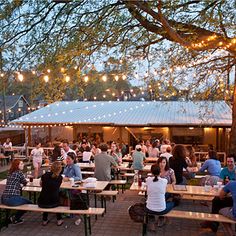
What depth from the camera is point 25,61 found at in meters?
7.69

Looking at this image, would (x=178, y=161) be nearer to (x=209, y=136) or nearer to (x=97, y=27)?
(x=97, y=27)

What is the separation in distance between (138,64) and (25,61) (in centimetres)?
453

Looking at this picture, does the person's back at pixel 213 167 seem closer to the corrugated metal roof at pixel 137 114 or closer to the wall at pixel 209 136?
the corrugated metal roof at pixel 137 114

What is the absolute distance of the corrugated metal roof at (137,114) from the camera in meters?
15.1

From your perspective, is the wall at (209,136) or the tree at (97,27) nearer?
the tree at (97,27)

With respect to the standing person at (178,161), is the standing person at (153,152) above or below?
below

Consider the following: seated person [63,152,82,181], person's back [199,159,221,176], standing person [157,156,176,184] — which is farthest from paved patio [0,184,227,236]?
person's back [199,159,221,176]

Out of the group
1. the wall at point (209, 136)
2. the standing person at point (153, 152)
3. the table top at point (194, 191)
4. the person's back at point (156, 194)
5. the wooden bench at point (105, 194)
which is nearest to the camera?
the person's back at point (156, 194)

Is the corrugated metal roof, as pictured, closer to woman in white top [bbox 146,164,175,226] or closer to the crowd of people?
the crowd of people

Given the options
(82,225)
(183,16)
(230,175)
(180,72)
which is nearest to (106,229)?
(82,225)

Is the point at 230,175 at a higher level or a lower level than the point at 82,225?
higher

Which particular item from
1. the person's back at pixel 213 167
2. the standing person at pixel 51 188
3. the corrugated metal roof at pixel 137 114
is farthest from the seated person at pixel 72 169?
the corrugated metal roof at pixel 137 114

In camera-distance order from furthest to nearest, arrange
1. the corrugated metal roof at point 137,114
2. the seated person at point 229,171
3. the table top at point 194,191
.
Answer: the corrugated metal roof at point 137,114
the seated person at point 229,171
the table top at point 194,191

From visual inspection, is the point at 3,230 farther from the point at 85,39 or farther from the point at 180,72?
the point at 180,72
